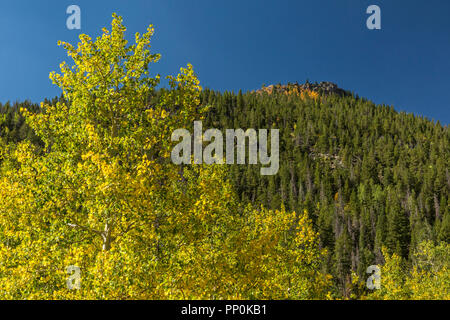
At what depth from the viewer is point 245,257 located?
61.5 ft

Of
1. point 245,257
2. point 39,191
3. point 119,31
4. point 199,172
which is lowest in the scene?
point 245,257

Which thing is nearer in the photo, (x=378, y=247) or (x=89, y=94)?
(x=89, y=94)

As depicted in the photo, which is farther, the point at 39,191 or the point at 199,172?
the point at 199,172

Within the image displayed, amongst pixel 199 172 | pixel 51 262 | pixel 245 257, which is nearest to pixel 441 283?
pixel 245 257

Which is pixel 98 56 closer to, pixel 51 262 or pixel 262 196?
pixel 51 262

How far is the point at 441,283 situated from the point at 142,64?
45.7 metres

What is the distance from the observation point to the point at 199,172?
18.8 metres
